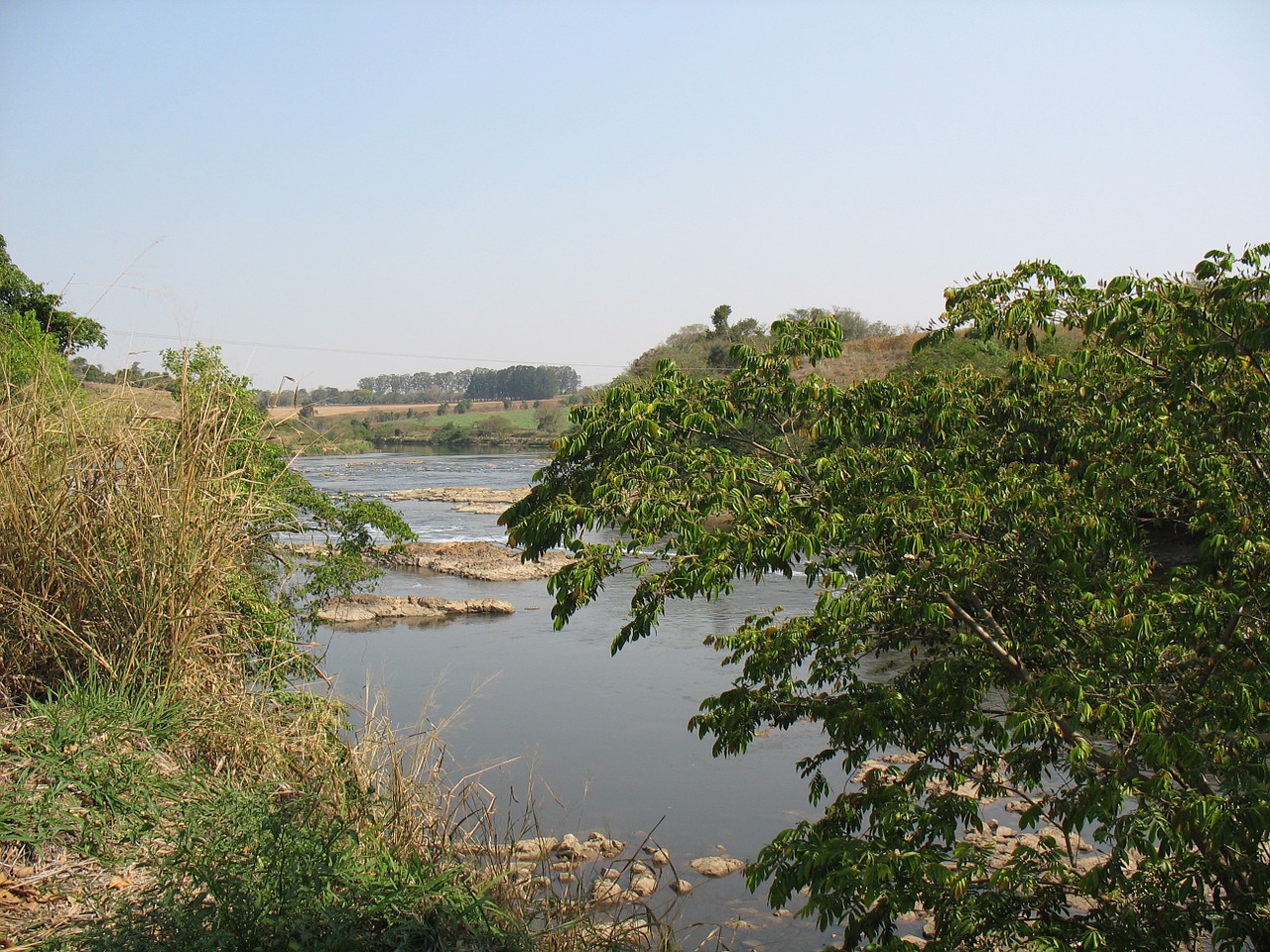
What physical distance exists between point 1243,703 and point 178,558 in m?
4.76

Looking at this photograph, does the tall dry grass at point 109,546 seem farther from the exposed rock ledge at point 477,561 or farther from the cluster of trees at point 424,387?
the cluster of trees at point 424,387

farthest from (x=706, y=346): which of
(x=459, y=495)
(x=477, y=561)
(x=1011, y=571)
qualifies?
(x=1011, y=571)

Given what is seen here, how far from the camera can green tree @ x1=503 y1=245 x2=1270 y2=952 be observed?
13.6ft

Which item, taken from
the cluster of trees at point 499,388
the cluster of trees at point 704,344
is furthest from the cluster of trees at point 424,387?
the cluster of trees at point 704,344

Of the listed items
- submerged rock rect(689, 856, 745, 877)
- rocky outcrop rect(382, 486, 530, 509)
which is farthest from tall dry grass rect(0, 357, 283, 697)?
rocky outcrop rect(382, 486, 530, 509)

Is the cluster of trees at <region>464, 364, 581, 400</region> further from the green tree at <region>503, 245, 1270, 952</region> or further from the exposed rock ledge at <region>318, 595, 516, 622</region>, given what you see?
the green tree at <region>503, 245, 1270, 952</region>

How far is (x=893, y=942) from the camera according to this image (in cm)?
421

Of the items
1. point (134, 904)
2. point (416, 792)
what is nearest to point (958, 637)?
point (416, 792)

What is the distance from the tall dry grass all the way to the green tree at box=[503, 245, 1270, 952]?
158 centimetres

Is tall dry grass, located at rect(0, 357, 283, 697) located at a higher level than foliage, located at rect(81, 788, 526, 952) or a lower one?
higher

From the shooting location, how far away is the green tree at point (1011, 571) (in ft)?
13.6

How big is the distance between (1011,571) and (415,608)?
18.8 m

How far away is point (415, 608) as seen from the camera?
22.3m

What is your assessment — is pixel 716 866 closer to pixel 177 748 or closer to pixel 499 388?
pixel 177 748
